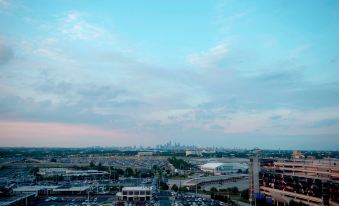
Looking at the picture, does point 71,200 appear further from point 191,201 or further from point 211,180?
point 211,180

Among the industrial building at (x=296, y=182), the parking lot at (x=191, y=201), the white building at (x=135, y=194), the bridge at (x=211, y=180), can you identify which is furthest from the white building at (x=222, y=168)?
the white building at (x=135, y=194)

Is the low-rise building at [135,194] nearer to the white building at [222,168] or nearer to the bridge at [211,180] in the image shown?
the bridge at [211,180]

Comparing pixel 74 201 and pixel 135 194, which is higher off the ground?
pixel 135 194

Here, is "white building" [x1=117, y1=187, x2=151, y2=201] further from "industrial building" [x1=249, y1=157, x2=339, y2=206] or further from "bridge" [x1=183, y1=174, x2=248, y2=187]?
"bridge" [x1=183, y1=174, x2=248, y2=187]

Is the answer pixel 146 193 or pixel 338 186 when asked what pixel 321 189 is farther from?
pixel 146 193

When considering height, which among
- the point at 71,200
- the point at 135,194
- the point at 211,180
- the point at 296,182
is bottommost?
the point at 211,180

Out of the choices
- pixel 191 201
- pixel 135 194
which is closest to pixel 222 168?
pixel 135 194

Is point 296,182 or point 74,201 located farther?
point 74,201

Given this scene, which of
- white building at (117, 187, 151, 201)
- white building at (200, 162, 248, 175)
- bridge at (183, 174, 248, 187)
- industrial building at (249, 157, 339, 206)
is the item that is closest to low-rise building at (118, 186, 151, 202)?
white building at (117, 187, 151, 201)
